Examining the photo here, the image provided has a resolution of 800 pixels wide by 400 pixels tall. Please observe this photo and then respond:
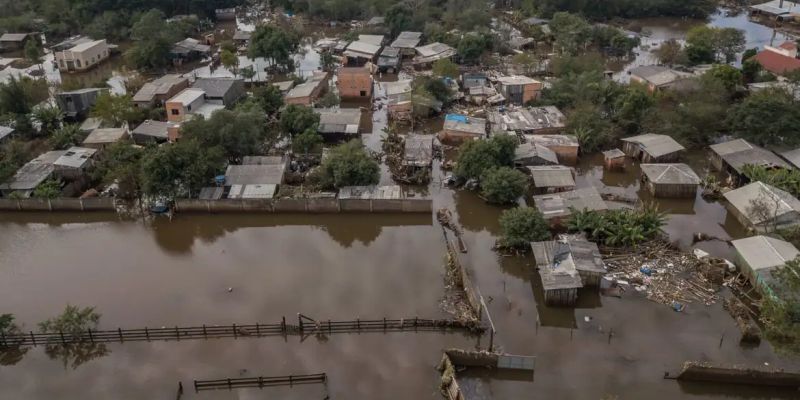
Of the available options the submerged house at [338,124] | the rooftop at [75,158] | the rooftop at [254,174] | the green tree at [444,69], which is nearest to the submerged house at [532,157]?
the submerged house at [338,124]

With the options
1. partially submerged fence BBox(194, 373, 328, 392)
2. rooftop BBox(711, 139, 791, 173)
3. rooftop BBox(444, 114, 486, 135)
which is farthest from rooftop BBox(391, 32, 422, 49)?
partially submerged fence BBox(194, 373, 328, 392)

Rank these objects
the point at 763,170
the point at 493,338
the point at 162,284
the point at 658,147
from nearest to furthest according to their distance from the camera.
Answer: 1. the point at 493,338
2. the point at 162,284
3. the point at 763,170
4. the point at 658,147

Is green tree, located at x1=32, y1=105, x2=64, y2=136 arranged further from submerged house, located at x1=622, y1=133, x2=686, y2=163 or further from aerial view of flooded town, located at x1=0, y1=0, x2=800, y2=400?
submerged house, located at x1=622, y1=133, x2=686, y2=163

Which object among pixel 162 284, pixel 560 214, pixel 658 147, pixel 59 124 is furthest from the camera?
pixel 59 124

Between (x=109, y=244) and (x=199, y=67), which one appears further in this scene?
(x=199, y=67)

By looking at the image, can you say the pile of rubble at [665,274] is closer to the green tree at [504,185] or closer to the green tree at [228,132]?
the green tree at [504,185]

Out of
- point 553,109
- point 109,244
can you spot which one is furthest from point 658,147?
point 109,244

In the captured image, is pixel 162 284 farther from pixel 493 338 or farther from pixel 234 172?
pixel 493 338
